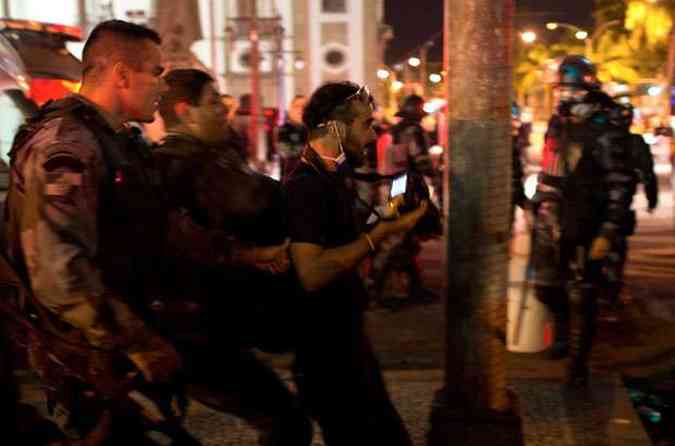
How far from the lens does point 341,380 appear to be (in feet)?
10.4

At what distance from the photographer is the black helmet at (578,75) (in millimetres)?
5695

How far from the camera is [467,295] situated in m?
3.89

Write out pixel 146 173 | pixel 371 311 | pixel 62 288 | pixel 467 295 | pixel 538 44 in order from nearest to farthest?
pixel 62 288 → pixel 146 173 → pixel 467 295 → pixel 371 311 → pixel 538 44

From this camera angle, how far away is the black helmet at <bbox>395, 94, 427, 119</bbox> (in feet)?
29.4

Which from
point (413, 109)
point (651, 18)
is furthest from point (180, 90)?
point (651, 18)

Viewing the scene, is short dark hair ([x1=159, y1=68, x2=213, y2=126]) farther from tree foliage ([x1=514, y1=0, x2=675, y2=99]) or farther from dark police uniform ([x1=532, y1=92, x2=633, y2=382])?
tree foliage ([x1=514, y1=0, x2=675, y2=99])

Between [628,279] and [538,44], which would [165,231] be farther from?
[538,44]

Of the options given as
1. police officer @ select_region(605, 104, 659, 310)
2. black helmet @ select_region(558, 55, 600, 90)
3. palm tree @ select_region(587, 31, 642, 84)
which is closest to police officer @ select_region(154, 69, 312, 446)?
black helmet @ select_region(558, 55, 600, 90)

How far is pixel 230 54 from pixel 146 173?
55699mm

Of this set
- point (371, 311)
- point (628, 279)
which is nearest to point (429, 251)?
point (628, 279)

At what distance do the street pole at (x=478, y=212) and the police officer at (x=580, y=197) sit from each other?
1.55 m

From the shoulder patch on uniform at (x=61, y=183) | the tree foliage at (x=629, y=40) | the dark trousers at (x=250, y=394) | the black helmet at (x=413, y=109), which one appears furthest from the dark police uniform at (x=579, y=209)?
the tree foliage at (x=629, y=40)

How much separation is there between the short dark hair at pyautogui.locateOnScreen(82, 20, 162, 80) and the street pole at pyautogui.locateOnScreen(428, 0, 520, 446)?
4.87 ft

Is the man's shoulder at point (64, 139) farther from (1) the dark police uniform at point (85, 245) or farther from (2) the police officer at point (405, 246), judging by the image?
(2) the police officer at point (405, 246)
